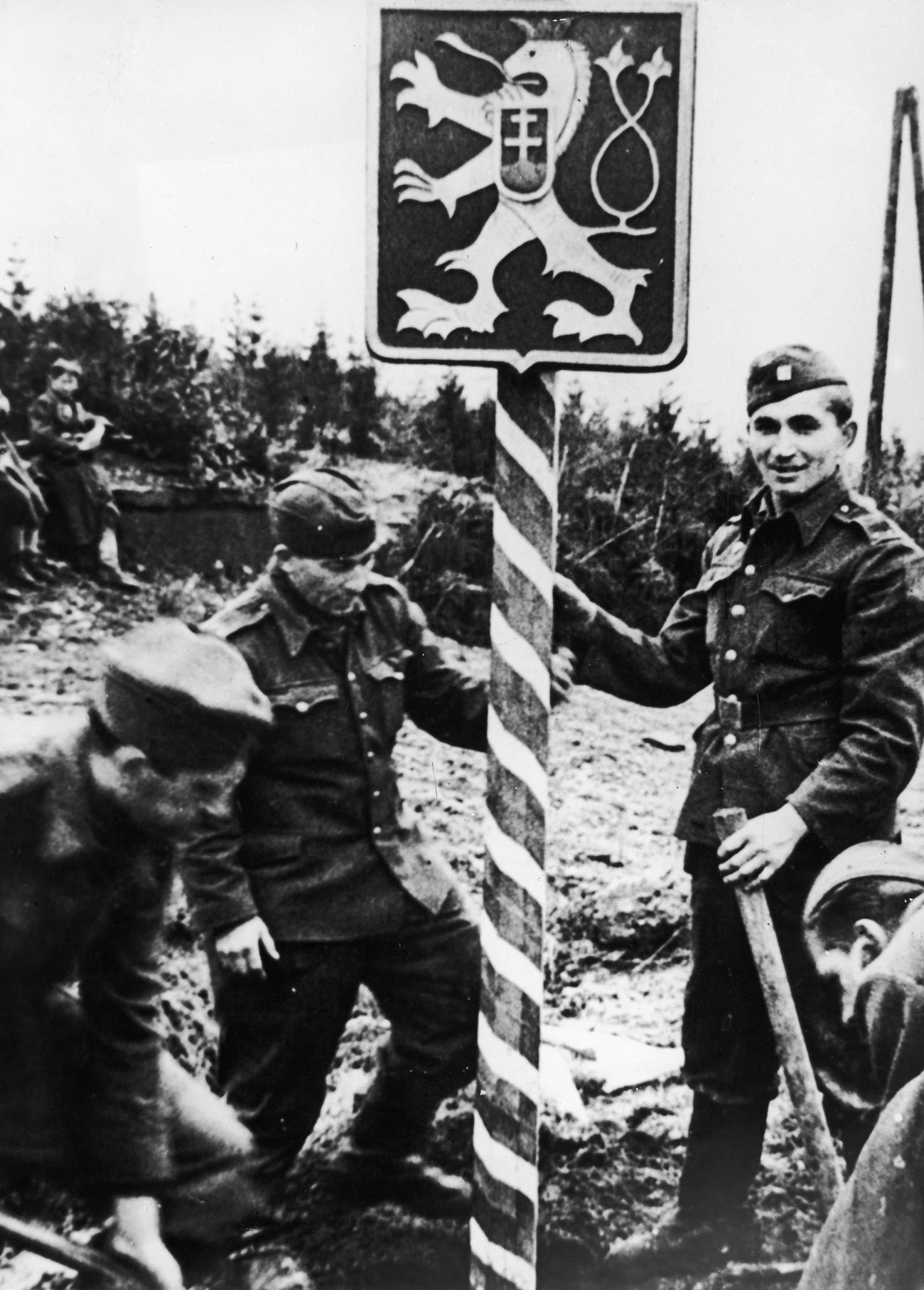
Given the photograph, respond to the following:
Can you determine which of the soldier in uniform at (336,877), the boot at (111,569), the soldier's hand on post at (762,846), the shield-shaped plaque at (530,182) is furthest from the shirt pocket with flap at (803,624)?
the boot at (111,569)

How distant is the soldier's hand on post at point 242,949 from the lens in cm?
419

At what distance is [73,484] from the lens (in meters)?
4.30

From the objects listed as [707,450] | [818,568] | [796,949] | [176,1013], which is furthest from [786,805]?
[176,1013]

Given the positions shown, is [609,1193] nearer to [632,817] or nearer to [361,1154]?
[361,1154]

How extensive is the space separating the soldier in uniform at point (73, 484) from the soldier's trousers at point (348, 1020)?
126cm

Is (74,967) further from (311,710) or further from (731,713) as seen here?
(731,713)

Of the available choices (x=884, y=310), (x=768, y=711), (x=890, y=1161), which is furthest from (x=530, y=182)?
(x=890, y=1161)

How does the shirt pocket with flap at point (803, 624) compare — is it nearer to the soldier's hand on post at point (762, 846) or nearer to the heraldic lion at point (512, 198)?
the soldier's hand on post at point (762, 846)

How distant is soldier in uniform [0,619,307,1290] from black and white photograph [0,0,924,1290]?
2cm

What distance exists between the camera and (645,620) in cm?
442

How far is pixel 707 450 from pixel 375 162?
51.6 inches

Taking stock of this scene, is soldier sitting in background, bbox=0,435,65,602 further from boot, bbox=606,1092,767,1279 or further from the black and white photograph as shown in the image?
boot, bbox=606,1092,767,1279

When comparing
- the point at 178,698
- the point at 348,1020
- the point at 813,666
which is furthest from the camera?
the point at 348,1020

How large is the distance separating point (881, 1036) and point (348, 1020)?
62.0 inches
